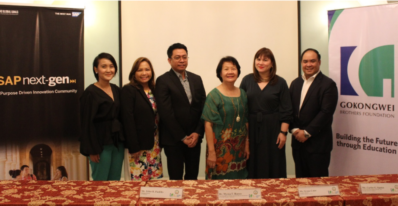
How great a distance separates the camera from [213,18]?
12.3 ft

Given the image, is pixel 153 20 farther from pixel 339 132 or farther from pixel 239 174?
pixel 339 132

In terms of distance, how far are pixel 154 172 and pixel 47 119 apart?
3.79 ft

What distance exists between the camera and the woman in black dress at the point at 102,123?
2363mm

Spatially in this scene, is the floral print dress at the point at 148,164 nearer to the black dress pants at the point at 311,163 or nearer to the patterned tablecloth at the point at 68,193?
the patterned tablecloth at the point at 68,193

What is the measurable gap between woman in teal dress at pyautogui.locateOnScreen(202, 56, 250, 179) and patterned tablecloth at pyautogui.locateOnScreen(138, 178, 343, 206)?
3.15 ft

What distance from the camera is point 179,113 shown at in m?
2.59

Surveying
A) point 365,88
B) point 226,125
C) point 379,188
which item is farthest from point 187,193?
point 365,88

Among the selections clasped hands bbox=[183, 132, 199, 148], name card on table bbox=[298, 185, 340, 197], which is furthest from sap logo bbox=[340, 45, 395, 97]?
name card on table bbox=[298, 185, 340, 197]

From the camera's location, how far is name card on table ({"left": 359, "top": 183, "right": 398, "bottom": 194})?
4.33ft

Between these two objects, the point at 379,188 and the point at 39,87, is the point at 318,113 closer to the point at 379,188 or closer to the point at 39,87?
the point at 379,188

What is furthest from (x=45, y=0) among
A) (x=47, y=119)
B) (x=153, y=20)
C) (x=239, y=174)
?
(x=239, y=174)

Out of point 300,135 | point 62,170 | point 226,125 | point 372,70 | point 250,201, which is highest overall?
point 372,70

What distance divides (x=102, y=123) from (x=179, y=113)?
64 centimetres

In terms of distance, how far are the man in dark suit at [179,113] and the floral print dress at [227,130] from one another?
0.18 metres
